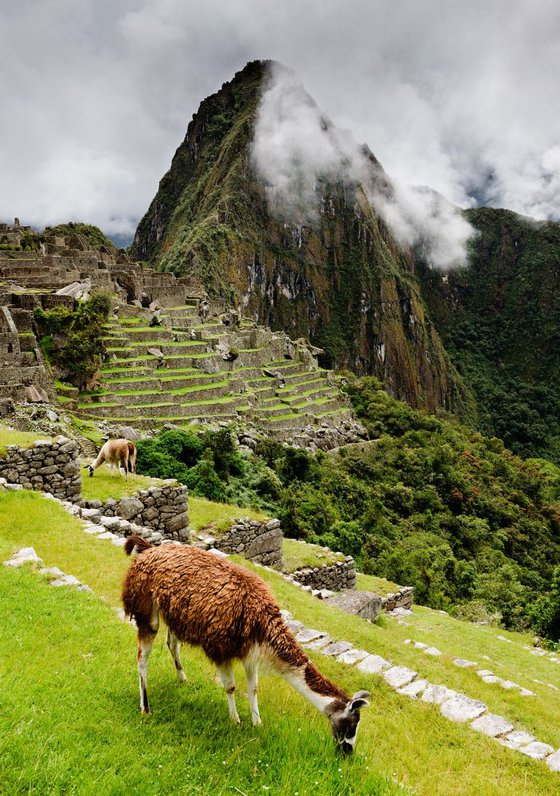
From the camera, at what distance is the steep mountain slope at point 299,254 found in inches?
5523

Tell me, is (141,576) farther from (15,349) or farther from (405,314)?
(405,314)

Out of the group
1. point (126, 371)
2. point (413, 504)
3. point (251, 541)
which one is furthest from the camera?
point (413, 504)

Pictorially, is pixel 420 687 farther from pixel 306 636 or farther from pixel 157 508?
pixel 157 508

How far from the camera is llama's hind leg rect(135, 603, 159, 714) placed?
136 inches

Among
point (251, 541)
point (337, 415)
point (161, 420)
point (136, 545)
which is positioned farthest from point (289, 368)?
point (136, 545)

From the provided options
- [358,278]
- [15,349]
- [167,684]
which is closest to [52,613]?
[167,684]

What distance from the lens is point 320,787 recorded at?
2969 millimetres

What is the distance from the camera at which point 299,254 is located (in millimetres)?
161250

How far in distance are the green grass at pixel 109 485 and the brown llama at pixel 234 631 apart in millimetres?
6198

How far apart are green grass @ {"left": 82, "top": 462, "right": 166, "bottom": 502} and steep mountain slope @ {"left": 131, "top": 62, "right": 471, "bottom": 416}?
117 m

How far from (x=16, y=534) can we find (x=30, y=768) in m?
4.94

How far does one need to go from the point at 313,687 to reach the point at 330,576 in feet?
27.2

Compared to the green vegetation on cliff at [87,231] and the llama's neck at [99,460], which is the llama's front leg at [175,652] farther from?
the green vegetation on cliff at [87,231]

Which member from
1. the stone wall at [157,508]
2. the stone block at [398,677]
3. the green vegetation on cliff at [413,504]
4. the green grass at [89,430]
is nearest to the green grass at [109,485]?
the stone wall at [157,508]
